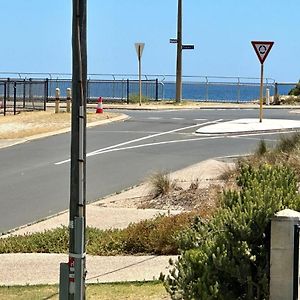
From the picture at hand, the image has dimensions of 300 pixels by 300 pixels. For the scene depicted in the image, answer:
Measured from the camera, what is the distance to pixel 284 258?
4.87 meters

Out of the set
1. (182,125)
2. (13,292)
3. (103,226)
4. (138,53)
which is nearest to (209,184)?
(103,226)

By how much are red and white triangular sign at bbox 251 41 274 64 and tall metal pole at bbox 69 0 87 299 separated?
→ 20.0 meters

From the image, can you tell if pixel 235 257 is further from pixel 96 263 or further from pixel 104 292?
pixel 96 263

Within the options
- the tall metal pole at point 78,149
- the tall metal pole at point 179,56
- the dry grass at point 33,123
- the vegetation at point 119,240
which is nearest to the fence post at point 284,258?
the tall metal pole at point 78,149

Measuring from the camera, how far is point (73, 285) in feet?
16.8

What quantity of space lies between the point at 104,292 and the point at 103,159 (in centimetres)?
1226

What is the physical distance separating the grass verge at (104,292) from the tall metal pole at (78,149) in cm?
207

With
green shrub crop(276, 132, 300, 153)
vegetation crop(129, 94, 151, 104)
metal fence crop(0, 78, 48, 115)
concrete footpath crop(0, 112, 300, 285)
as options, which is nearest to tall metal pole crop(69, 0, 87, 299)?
concrete footpath crop(0, 112, 300, 285)

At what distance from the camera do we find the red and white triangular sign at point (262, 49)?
24.5m

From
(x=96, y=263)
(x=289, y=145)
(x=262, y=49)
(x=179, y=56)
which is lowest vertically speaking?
(x=96, y=263)

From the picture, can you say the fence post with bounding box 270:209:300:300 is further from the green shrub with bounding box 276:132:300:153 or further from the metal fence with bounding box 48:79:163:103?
the metal fence with bounding box 48:79:163:103

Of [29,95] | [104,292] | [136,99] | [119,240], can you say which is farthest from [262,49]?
[136,99]

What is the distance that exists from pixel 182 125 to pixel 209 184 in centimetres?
1466

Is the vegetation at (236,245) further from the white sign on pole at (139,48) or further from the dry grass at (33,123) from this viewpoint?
the white sign on pole at (139,48)
